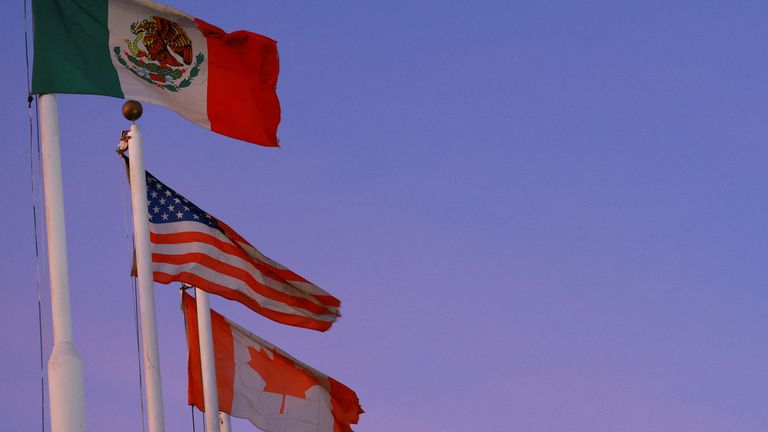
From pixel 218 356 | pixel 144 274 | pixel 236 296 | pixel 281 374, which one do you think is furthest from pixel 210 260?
pixel 281 374

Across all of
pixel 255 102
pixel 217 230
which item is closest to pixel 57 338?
pixel 255 102

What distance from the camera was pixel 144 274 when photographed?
15.8 m

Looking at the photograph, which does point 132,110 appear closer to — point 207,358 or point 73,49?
point 73,49

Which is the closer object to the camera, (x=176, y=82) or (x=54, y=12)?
(x=54, y=12)

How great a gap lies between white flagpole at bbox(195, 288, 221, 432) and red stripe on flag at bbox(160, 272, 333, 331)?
1.58 m

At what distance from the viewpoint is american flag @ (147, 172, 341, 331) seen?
17922 millimetres

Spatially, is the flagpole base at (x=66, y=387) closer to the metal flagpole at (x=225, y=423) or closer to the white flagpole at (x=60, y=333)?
the white flagpole at (x=60, y=333)

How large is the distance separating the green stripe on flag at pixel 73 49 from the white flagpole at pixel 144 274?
202 cm

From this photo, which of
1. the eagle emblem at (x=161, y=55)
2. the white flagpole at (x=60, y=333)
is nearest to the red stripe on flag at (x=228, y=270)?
the eagle emblem at (x=161, y=55)

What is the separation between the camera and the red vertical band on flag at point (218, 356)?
20375mm

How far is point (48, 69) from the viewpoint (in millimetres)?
13000

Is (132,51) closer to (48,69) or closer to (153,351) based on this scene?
(48,69)

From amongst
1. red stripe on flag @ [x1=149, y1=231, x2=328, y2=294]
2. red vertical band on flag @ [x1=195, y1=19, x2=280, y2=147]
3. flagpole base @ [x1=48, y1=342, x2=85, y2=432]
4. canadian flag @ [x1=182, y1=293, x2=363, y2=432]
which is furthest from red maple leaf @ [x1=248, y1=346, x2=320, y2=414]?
flagpole base @ [x1=48, y1=342, x2=85, y2=432]

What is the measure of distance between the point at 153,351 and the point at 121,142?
3.10 meters
